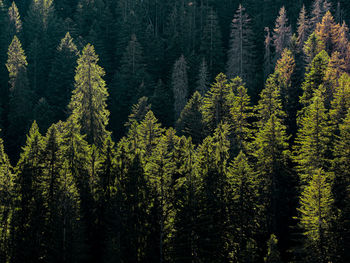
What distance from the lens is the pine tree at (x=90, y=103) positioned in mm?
43469

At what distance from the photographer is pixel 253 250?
111ft

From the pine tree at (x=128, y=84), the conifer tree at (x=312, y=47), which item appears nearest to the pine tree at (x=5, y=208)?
the pine tree at (x=128, y=84)

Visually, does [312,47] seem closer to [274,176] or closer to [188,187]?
[274,176]

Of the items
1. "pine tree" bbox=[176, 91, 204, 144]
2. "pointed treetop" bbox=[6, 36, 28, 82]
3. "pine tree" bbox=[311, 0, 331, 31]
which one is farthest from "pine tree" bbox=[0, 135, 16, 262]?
"pine tree" bbox=[311, 0, 331, 31]

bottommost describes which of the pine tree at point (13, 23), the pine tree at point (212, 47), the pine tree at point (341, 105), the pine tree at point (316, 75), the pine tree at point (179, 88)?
the pine tree at point (341, 105)

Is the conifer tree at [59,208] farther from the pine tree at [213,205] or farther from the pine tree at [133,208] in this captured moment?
the pine tree at [213,205]

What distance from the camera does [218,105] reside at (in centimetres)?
4659

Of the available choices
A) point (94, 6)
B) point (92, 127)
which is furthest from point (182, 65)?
point (94, 6)

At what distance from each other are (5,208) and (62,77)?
3671cm

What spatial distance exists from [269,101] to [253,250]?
16475 mm

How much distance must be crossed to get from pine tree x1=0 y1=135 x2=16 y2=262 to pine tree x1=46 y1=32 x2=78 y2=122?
29.4 metres

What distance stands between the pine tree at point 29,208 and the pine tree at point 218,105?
17218 mm

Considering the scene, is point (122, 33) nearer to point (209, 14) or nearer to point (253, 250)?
point (209, 14)

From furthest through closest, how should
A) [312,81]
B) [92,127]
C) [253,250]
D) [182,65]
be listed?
1. [182,65]
2. [312,81]
3. [92,127]
4. [253,250]
